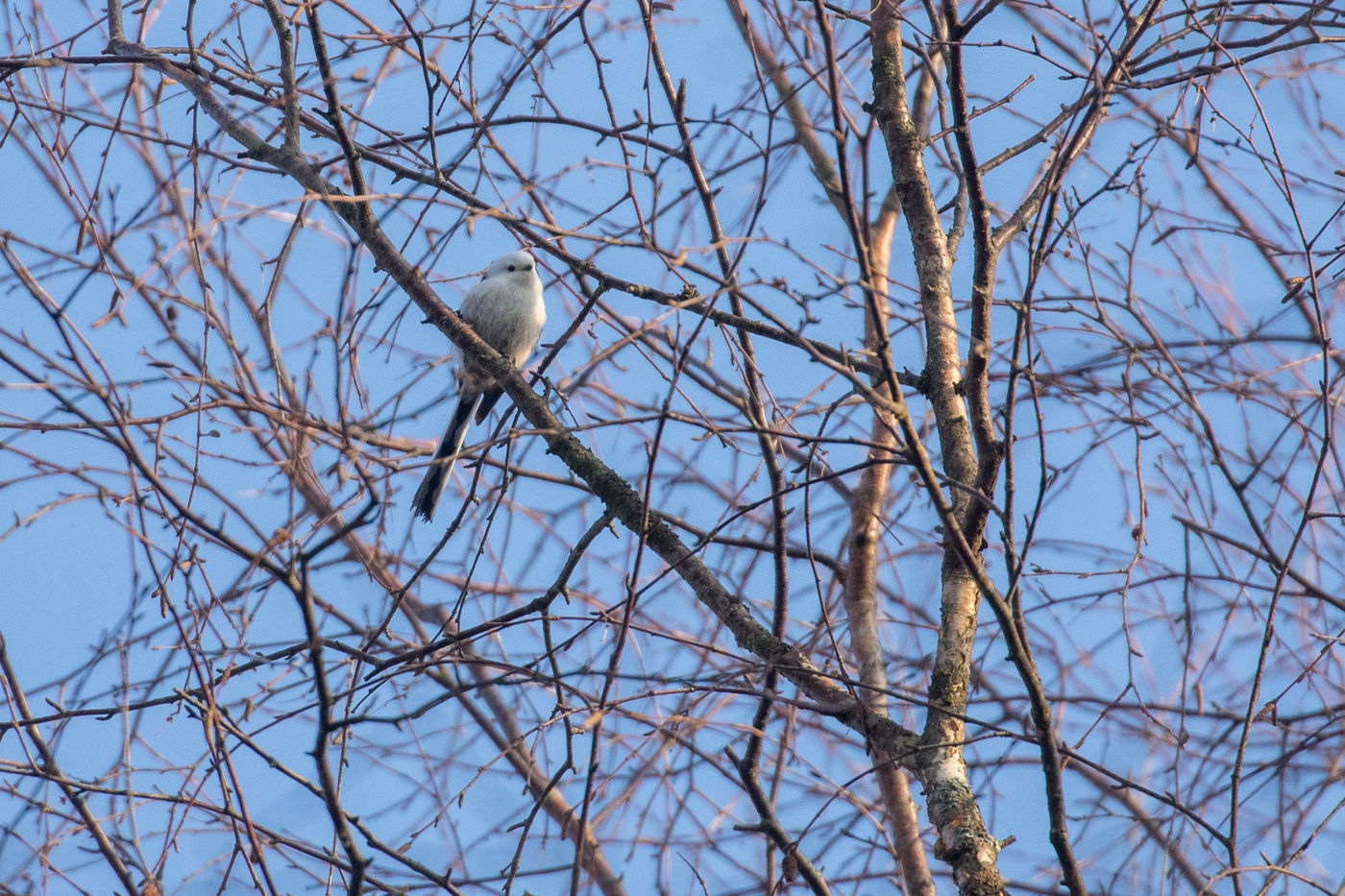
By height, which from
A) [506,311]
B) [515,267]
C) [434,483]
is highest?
[515,267]

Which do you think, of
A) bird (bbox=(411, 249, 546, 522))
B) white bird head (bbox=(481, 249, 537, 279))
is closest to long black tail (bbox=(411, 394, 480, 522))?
bird (bbox=(411, 249, 546, 522))

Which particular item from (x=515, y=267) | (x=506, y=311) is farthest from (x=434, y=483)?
(x=515, y=267)

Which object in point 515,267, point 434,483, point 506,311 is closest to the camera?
point 434,483

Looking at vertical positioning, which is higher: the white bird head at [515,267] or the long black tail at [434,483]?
the white bird head at [515,267]

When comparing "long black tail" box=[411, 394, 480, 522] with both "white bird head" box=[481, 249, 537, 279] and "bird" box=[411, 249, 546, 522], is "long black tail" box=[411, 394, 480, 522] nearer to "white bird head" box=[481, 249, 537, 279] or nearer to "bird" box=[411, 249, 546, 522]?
"bird" box=[411, 249, 546, 522]

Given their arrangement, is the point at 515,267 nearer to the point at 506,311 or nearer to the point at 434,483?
the point at 506,311

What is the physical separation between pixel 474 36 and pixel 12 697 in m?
1.56

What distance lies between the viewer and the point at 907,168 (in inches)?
107

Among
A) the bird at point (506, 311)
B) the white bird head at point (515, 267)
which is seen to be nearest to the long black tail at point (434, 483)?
the bird at point (506, 311)

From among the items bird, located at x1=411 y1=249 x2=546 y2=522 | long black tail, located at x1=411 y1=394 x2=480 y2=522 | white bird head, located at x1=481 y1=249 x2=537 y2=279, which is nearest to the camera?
long black tail, located at x1=411 y1=394 x2=480 y2=522

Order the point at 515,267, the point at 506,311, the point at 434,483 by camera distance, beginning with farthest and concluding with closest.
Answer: the point at 515,267
the point at 506,311
the point at 434,483

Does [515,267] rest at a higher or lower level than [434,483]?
higher

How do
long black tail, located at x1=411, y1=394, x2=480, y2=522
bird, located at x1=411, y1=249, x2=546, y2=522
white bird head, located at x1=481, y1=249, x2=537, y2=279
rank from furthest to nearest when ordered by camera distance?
white bird head, located at x1=481, y1=249, x2=537, y2=279 → bird, located at x1=411, y1=249, x2=546, y2=522 → long black tail, located at x1=411, y1=394, x2=480, y2=522

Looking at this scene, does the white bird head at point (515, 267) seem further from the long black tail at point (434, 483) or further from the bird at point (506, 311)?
Result: the long black tail at point (434, 483)
